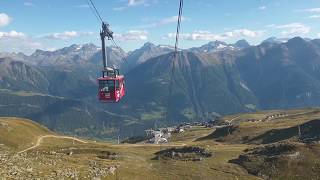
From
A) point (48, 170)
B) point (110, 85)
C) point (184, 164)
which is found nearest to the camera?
point (110, 85)

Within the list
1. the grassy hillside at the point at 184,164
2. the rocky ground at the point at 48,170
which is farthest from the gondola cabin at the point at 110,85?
the grassy hillside at the point at 184,164

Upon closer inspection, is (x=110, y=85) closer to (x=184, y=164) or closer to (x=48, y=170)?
(x=48, y=170)

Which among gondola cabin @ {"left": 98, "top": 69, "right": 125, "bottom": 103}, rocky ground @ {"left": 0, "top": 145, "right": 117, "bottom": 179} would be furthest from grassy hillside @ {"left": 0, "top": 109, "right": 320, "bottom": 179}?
gondola cabin @ {"left": 98, "top": 69, "right": 125, "bottom": 103}

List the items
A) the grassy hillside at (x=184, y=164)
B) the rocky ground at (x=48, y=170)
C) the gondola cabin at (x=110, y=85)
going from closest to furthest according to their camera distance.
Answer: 1. the gondola cabin at (x=110, y=85)
2. the rocky ground at (x=48, y=170)
3. the grassy hillside at (x=184, y=164)

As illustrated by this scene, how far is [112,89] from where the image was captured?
8050 cm

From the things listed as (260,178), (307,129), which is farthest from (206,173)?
(307,129)

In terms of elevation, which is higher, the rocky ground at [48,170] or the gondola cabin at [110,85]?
the gondola cabin at [110,85]

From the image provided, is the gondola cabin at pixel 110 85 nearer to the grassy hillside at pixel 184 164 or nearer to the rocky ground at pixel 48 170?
the rocky ground at pixel 48 170

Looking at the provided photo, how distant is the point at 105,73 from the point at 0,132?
124263mm

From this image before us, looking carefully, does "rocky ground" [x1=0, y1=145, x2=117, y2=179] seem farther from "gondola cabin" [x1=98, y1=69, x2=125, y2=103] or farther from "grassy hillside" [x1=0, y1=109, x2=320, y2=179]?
"gondola cabin" [x1=98, y1=69, x2=125, y2=103]

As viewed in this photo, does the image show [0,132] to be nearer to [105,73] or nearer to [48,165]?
[48,165]

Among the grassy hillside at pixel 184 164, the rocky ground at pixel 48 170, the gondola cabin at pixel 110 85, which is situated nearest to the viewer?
the gondola cabin at pixel 110 85

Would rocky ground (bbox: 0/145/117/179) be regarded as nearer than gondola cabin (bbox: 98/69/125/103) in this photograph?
No

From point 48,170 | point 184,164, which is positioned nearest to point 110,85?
point 48,170
